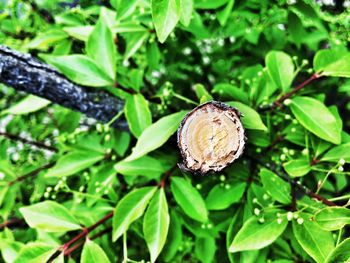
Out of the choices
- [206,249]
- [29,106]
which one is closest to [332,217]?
[206,249]

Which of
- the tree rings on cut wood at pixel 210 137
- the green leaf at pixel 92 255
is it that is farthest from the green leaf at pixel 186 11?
the green leaf at pixel 92 255

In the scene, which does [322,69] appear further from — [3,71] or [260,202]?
[3,71]

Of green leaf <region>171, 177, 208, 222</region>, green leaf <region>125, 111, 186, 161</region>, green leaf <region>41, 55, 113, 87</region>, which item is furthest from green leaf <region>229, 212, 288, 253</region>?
green leaf <region>41, 55, 113, 87</region>

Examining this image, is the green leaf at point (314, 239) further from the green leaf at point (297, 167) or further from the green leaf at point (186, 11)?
the green leaf at point (186, 11)

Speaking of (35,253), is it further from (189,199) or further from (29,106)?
(29,106)

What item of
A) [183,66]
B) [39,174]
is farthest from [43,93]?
[183,66]
